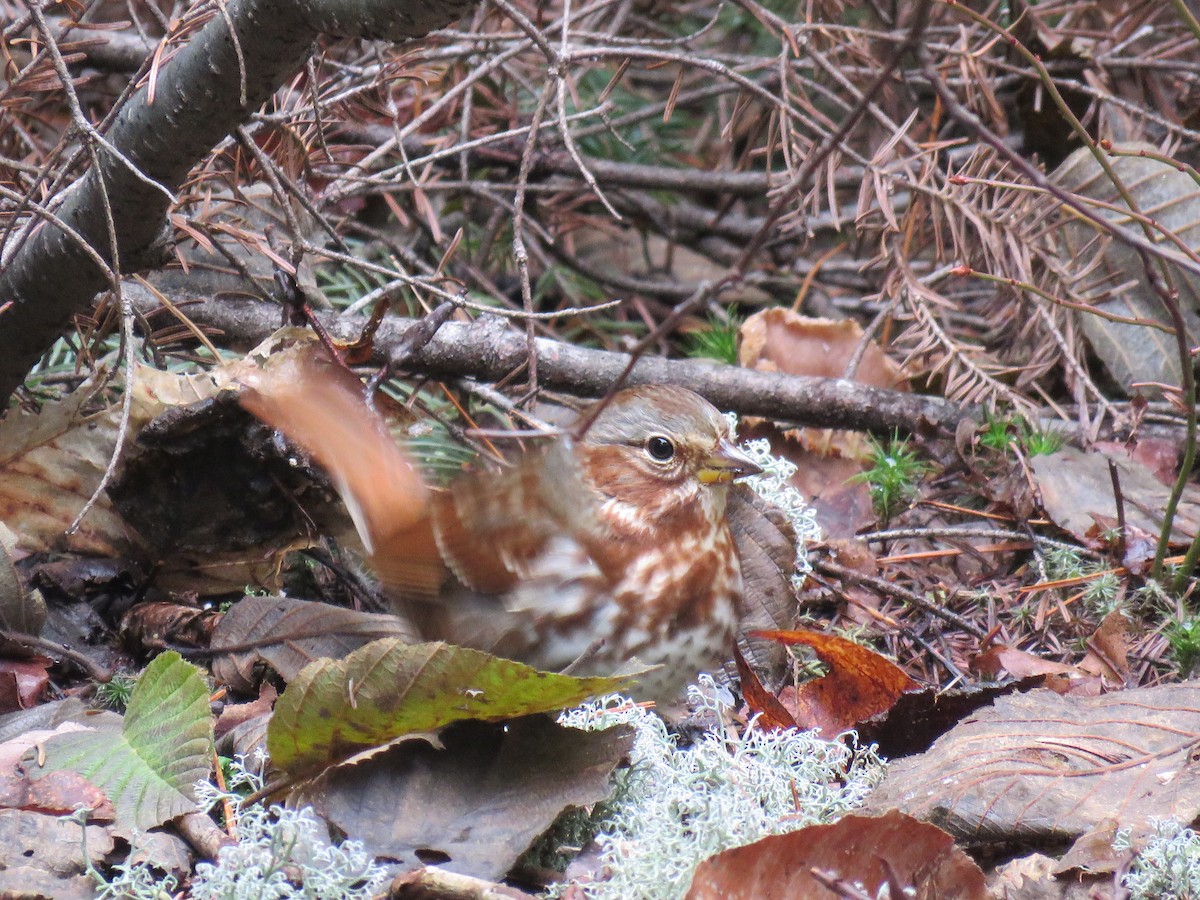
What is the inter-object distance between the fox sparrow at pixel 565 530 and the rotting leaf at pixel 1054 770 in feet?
2.02

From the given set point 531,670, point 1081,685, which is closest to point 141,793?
point 531,670

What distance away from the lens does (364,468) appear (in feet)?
9.34

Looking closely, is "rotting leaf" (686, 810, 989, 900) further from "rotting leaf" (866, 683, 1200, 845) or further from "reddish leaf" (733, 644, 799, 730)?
"reddish leaf" (733, 644, 799, 730)

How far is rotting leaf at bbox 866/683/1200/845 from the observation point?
2.13m

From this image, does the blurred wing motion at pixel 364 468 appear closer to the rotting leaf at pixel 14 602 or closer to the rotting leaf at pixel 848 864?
the rotting leaf at pixel 14 602

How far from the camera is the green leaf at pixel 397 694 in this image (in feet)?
6.77

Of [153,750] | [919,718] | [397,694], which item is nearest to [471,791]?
[397,694]

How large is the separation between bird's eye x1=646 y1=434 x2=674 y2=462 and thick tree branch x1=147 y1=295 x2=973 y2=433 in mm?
800

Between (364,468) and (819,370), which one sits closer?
(364,468)

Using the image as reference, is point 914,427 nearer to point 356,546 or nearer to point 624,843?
point 356,546

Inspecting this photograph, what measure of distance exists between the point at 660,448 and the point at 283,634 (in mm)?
977

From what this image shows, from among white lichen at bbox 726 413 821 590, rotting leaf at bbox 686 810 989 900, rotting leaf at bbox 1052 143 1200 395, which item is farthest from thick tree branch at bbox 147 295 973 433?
rotting leaf at bbox 686 810 989 900

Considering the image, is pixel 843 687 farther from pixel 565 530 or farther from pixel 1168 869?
pixel 1168 869

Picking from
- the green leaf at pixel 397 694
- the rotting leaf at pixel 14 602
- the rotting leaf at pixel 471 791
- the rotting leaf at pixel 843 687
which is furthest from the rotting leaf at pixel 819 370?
the rotting leaf at pixel 14 602
